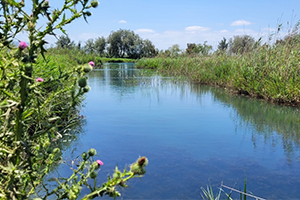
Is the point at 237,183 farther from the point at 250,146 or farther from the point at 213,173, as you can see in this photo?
the point at 250,146

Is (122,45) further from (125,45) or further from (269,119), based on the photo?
(269,119)

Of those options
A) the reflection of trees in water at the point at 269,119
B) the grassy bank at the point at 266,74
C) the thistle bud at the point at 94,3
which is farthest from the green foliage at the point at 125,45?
the thistle bud at the point at 94,3

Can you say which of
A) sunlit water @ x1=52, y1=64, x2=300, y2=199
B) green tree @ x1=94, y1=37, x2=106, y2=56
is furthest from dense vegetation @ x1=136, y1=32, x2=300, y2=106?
green tree @ x1=94, y1=37, x2=106, y2=56

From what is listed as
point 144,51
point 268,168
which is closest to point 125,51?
point 144,51

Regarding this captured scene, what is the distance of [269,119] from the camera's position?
4688 millimetres

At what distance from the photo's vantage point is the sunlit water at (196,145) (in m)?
2.38

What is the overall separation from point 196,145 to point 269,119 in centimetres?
189

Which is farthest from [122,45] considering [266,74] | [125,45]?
[266,74]

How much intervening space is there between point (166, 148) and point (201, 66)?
7294 mm

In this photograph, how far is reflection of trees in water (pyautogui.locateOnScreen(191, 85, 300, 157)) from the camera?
3.69 meters

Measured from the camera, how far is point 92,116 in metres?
4.80

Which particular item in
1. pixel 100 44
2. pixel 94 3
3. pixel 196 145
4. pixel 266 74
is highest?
pixel 100 44

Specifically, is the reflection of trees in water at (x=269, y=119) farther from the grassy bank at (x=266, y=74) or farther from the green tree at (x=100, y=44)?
the green tree at (x=100, y=44)

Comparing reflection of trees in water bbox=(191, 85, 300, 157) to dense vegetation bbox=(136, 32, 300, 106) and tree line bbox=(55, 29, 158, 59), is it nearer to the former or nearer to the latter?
dense vegetation bbox=(136, 32, 300, 106)
